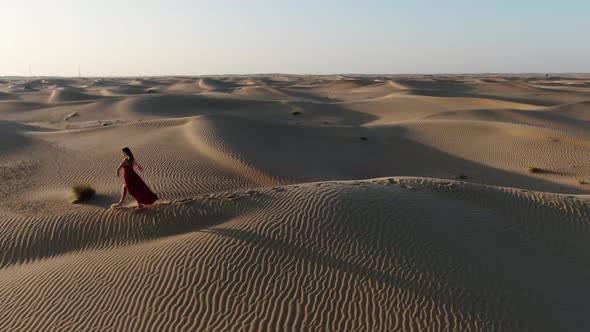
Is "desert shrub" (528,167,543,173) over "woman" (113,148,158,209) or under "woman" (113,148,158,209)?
under

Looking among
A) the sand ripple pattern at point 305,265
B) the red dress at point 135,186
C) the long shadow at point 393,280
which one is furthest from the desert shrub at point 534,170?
the red dress at point 135,186

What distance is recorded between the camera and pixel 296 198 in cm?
855

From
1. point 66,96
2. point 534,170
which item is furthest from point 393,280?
point 66,96

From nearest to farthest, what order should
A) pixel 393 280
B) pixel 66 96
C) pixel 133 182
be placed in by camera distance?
pixel 393 280 < pixel 133 182 < pixel 66 96

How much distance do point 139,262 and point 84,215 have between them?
305 centimetres

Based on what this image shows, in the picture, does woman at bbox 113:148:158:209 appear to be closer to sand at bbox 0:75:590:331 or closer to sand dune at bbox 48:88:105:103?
sand at bbox 0:75:590:331

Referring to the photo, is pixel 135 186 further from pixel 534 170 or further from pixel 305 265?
pixel 534 170

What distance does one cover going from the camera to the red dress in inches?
334

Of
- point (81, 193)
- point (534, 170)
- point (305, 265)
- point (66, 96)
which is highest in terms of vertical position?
point (66, 96)

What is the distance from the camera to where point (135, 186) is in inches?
337

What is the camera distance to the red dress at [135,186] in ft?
27.9

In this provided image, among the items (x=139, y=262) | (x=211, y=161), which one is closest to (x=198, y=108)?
(x=211, y=161)

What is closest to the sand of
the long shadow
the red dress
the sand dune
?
the long shadow

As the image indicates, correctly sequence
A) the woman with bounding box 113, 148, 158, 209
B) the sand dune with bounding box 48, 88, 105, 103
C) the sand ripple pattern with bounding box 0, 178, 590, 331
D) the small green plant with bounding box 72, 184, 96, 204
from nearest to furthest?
1. the sand ripple pattern with bounding box 0, 178, 590, 331
2. the woman with bounding box 113, 148, 158, 209
3. the small green plant with bounding box 72, 184, 96, 204
4. the sand dune with bounding box 48, 88, 105, 103
